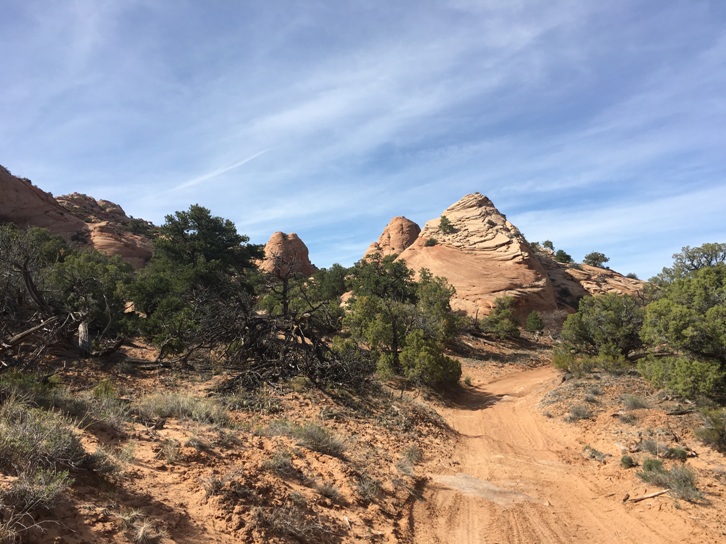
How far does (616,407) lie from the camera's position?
1221 cm

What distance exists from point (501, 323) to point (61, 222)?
5026cm

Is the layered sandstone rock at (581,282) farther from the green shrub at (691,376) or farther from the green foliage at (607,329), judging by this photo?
the green shrub at (691,376)

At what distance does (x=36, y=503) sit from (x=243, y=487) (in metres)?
2.13

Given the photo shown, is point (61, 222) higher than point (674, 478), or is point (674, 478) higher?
point (61, 222)

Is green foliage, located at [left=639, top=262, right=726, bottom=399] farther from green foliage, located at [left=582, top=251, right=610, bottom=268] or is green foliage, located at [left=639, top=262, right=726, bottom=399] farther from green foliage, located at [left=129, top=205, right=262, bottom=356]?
green foliage, located at [left=582, top=251, right=610, bottom=268]

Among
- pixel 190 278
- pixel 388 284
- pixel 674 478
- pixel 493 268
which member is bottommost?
pixel 674 478

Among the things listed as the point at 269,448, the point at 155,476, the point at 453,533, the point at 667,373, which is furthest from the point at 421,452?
the point at 667,373

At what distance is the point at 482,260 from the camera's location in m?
46.6

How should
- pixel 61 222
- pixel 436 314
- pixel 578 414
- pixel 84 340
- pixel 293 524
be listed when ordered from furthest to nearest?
pixel 61 222
pixel 436 314
pixel 578 414
pixel 84 340
pixel 293 524

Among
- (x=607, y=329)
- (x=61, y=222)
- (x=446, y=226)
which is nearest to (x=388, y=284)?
(x=607, y=329)

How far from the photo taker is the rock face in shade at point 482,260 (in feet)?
136

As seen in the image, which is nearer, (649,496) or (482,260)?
(649,496)

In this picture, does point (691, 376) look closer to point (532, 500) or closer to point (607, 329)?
point (532, 500)

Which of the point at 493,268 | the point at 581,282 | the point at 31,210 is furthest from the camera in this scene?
the point at 581,282
